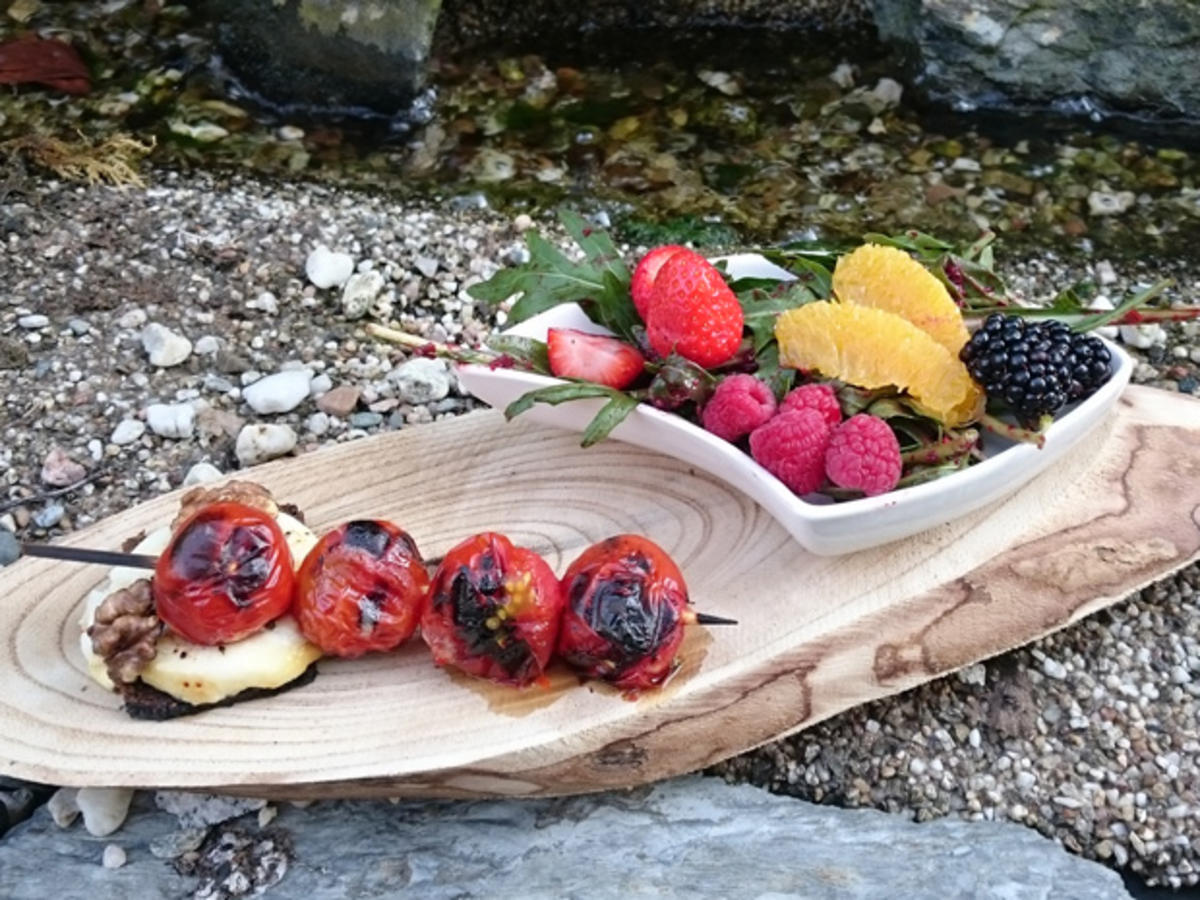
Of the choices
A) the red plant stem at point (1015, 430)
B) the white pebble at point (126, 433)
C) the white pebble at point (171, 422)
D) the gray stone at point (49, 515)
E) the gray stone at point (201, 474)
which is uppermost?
the red plant stem at point (1015, 430)

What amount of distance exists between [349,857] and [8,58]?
309cm

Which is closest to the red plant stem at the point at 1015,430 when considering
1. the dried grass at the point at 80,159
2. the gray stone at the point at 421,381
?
the gray stone at the point at 421,381

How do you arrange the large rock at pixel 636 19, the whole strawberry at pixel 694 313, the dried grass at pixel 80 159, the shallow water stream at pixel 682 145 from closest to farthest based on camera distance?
the whole strawberry at pixel 694 313 → the dried grass at pixel 80 159 → the shallow water stream at pixel 682 145 → the large rock at pixel 636 19

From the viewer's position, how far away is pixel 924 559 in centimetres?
239

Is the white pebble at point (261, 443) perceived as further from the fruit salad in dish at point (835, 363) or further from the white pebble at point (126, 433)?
the fruit salad in dish at point (835, 363)

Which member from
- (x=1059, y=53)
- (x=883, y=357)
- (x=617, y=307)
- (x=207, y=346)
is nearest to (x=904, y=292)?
(x=883, y=357)

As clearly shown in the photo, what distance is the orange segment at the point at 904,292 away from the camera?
7.93 ft

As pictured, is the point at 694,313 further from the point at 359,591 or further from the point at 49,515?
the point at 49,515

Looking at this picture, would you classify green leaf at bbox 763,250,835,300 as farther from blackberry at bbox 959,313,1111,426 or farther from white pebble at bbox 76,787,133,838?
white pebble at bbox 76,787,133,838

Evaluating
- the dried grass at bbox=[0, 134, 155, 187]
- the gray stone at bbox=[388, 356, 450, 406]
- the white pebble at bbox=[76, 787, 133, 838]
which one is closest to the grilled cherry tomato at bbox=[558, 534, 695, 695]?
the white pebble at bbox=[76, 787, 133, 838]

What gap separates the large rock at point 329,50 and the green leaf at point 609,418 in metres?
2.14

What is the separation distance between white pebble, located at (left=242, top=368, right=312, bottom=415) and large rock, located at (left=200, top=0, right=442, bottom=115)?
1.37 meters

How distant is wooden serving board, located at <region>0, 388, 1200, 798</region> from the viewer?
218 centimetres

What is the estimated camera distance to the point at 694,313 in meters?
2.37
